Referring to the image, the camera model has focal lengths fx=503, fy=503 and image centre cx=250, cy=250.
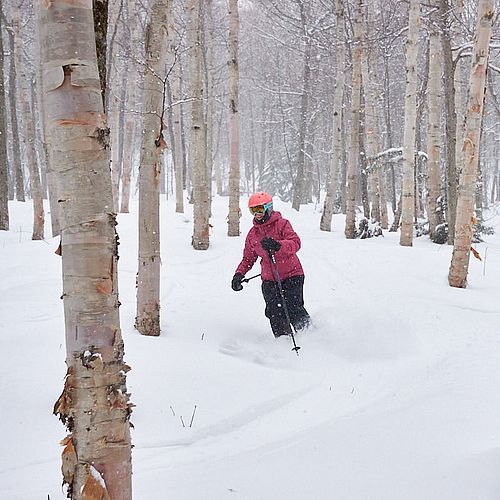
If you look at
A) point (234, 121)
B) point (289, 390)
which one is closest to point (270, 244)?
point (289, 390)

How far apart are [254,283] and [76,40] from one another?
662 cm

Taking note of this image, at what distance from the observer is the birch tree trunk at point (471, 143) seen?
6.70 meters

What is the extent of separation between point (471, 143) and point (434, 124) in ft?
13.8

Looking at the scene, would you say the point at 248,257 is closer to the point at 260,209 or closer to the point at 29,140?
the point at 260,209

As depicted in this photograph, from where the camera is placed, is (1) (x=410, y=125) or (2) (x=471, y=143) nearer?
(2) (x=471, y=143)

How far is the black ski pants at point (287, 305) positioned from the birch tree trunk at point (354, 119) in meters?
6.84

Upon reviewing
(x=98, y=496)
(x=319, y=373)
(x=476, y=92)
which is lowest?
(x=319, y=373)

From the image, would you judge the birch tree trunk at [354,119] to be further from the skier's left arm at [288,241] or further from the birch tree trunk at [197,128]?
the skier's left arm at [288,241]

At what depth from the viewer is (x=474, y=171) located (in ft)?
22.6

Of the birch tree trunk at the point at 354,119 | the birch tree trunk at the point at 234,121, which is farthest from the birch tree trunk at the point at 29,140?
the birch tree trunk at the point at 354,119

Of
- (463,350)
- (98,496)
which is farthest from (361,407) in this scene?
(98,496)

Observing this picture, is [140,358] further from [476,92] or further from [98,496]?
A: [476,92]

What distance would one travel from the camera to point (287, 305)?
6.04 meters

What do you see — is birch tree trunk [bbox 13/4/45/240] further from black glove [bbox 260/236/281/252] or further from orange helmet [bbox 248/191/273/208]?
black glove [bbox 260/236/281/252]
